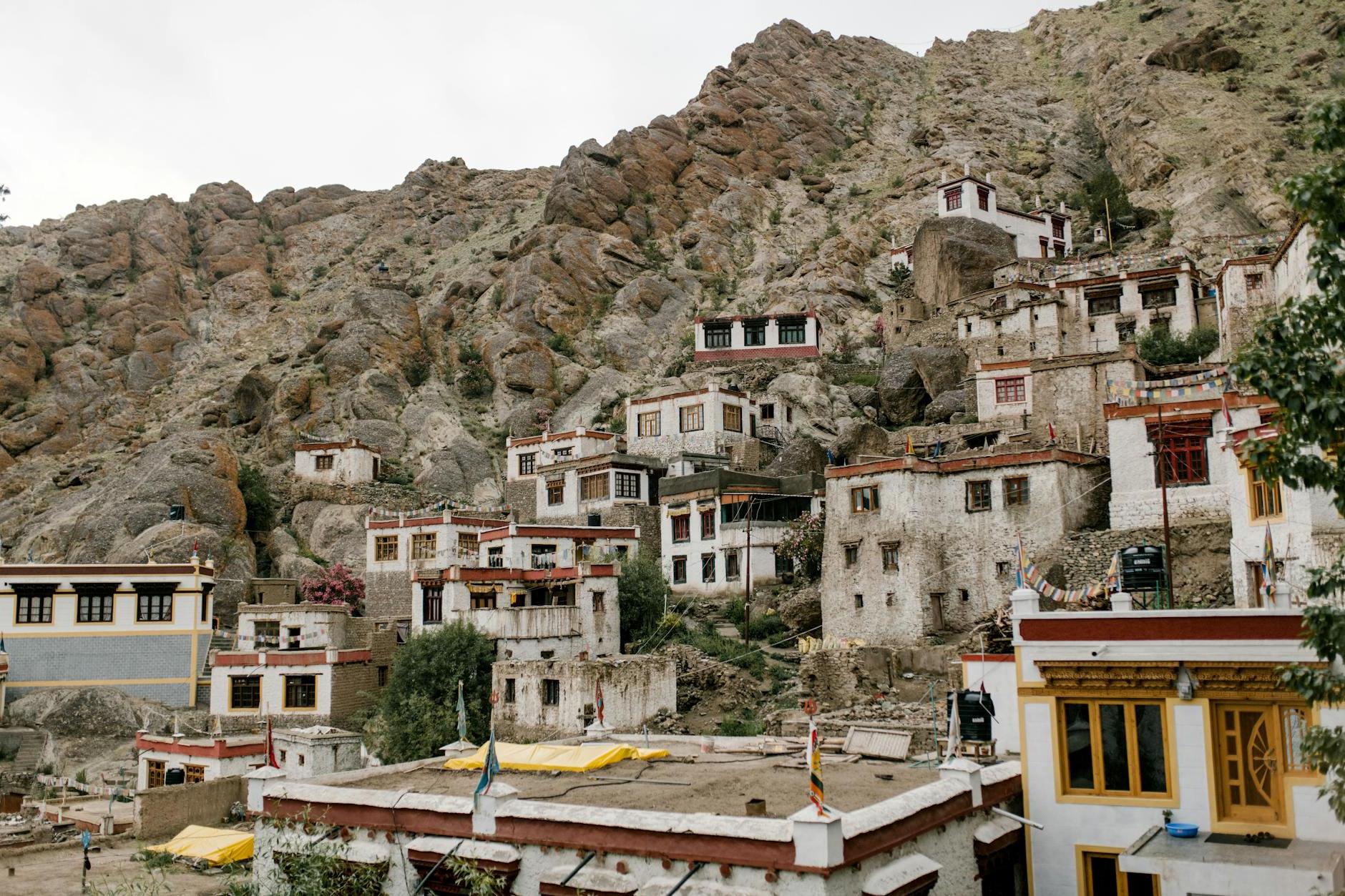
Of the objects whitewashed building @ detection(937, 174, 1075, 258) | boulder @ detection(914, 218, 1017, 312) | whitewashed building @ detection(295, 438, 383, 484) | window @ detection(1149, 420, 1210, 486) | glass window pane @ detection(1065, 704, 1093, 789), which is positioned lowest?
glass window pane @ detection(1065, 704, 1093, 789)

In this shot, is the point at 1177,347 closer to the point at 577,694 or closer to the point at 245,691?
the point at 577,694

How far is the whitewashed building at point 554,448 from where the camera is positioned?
218 ft

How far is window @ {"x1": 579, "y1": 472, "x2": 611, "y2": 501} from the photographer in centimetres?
6006

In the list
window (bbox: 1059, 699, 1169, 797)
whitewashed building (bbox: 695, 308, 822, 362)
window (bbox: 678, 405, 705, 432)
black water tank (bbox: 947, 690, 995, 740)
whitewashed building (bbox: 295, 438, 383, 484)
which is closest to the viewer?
window (bbox: 1059, 699, 1169, 797)

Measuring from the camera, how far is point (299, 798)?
19.5m

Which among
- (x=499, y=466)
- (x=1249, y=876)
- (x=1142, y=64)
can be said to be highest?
(x=1142, y=64)

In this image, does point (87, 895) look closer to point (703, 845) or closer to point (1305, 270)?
point (703, 845)

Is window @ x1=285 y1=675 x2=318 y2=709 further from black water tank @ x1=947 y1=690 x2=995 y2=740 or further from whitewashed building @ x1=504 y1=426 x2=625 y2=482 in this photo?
black water tank @ x1=947 y1=690 x2=995 y2=740

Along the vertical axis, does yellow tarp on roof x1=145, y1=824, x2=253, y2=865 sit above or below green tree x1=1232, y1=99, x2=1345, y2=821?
below

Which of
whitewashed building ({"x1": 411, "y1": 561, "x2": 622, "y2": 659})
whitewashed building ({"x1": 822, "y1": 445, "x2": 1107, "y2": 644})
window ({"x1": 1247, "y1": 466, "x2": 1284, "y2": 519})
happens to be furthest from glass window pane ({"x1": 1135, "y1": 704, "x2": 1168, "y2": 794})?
whitewashed building ({"x1": 411, "y1": 561, "x2": 622, "y2": 659})

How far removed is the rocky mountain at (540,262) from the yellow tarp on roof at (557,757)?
1649 inches

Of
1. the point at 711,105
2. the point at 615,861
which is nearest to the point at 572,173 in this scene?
the point at 711,105

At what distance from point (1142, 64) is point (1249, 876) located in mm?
107167

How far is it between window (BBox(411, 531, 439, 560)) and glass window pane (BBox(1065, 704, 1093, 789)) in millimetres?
43235
